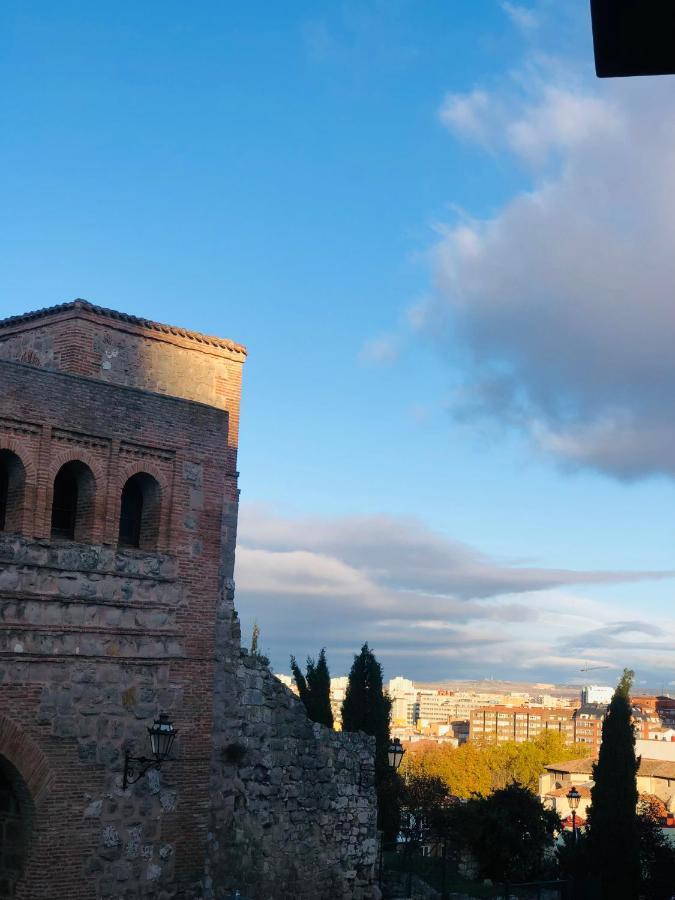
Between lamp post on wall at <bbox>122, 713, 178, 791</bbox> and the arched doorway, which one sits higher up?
lamp post on wall at <bbox>122, 713, 178, 791</bbox>

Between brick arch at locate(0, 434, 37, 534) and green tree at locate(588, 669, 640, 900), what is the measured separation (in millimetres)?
16504

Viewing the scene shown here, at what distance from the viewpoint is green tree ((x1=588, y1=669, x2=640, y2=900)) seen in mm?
23547

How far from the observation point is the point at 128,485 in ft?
42.3

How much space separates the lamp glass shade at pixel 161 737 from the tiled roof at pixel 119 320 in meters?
6.98

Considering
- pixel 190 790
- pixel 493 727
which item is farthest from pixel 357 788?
pixel 493 727

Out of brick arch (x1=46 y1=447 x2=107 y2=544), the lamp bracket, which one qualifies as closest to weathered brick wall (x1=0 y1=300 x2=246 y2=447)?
brick arch (x1=46 y1=447 x2=107 y2=544)

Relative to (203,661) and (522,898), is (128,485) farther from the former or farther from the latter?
(522,898)

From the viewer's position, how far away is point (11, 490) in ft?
38.0

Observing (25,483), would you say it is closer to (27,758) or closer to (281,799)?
(27,758)

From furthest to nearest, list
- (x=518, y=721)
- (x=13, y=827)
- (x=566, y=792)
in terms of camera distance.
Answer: (x=518, y=721), (x=566, y=792), (x=13, y=827)

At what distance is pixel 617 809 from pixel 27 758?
19323mm

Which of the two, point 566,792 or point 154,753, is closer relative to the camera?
point 154,753

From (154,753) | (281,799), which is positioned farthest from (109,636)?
(281,799)

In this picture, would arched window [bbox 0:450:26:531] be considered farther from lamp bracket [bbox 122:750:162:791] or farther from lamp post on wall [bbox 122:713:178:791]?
lamp bracket [bbox 122:750:162:791]
